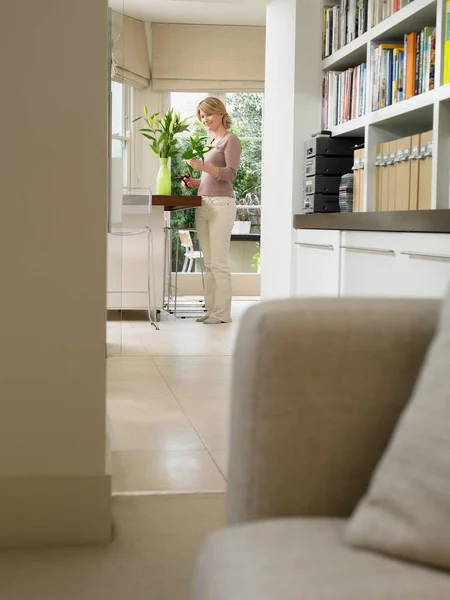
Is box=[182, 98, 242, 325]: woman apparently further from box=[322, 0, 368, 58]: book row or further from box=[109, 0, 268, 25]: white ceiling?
box=[109, 0, 268, 25]: white ceiling

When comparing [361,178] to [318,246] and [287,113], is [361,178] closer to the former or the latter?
[318,246]

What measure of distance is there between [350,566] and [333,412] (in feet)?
0.68

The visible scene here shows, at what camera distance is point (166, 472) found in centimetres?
263

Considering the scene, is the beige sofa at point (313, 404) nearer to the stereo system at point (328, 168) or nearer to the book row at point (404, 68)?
the book row at point (404, 68)

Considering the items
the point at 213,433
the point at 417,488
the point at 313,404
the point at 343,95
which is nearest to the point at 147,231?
the point at 343,95

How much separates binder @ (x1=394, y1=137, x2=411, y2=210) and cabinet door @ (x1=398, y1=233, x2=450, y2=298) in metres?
0.66

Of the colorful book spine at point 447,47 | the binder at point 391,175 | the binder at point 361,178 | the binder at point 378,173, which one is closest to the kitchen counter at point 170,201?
the binder at point 361,178

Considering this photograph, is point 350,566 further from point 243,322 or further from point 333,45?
point 333,45

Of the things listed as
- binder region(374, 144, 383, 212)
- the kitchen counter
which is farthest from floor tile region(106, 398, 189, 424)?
the kitchen counter

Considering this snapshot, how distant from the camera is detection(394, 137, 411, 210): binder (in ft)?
14.5

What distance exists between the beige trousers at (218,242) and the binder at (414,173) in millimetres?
2366

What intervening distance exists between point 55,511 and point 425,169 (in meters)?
2.78

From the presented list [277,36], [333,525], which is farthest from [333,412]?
[277,36]

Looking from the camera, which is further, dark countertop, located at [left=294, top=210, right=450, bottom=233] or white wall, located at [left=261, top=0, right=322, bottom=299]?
white wall, located at [left=261, top=0, right=322, bottom=299]
